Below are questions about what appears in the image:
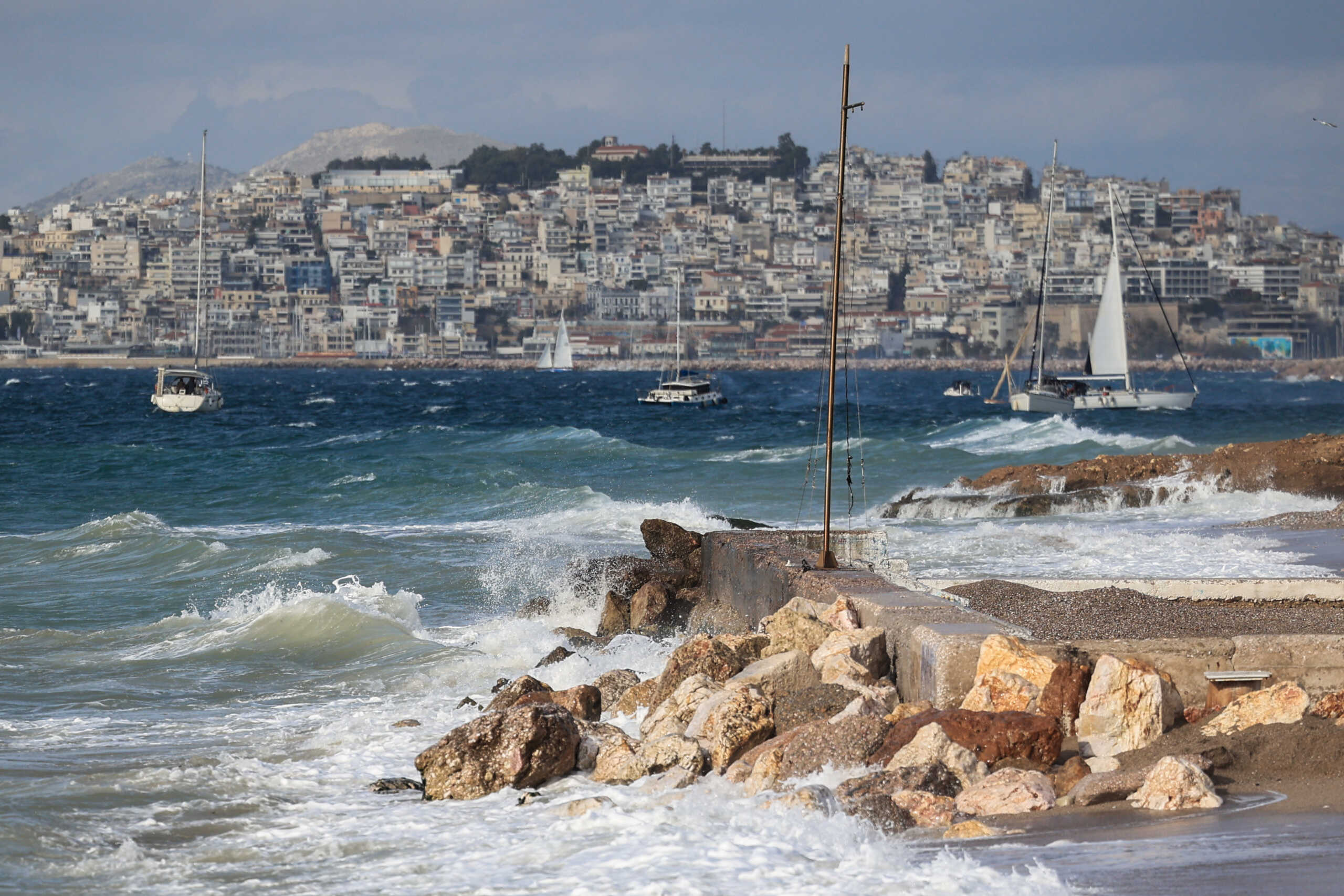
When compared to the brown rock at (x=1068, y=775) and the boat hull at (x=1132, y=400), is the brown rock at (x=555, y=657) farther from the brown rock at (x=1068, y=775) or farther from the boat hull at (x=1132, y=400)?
the boat hull at (x=1132, y=400)

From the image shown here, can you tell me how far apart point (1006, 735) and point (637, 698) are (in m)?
2.48

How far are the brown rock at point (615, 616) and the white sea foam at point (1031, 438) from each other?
73.0 ft

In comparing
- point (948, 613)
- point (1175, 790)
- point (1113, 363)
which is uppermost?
point (1113, 363)

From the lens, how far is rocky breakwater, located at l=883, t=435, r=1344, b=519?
18.7m

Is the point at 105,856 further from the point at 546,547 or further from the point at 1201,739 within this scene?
the point at 546,547

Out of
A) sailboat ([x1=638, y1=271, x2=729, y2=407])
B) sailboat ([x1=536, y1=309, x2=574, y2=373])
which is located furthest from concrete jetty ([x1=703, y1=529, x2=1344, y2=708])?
sailboat ([x1=536, y1=309, x2=574, y2=373])

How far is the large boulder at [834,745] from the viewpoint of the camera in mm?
5969

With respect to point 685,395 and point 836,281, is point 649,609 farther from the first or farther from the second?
point 685,395

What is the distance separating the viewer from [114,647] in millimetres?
10789

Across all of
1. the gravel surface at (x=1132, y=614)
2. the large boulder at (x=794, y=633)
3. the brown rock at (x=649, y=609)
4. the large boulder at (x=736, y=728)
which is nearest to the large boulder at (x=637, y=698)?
the large boulder at (x=794, y=633)

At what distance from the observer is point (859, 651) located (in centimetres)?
712

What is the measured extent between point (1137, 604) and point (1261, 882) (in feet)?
13.3

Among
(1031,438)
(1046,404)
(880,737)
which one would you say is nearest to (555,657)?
(880,737)

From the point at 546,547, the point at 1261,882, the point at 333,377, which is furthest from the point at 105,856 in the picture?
the point at 333,377
